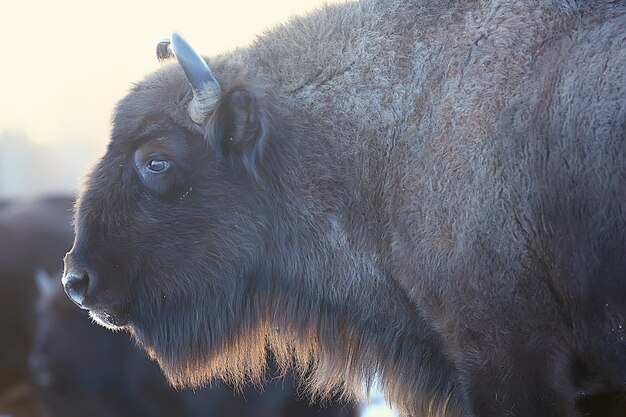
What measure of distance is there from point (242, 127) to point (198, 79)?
0.27m

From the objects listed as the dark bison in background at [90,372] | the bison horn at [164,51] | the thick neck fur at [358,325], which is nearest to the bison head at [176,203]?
the thick neck fur at [358,325]

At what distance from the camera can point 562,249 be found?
320cm

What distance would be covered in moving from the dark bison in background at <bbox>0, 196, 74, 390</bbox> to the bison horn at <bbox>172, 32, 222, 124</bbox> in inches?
166

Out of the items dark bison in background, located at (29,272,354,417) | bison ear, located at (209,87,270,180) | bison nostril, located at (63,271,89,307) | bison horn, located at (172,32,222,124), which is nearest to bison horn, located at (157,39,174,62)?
bison horn, located at (172,32,222,124)

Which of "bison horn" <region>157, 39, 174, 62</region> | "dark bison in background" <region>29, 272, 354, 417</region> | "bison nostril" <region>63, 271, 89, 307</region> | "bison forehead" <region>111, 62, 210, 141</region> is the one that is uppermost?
"bison horn" <region>157, 39, 174, 62</region>

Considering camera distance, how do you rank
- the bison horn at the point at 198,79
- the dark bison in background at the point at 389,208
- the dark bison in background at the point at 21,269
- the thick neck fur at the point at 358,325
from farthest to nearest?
1. the dark bison in background at the point at 21,269
2. the thick neck fur at the point at 358,325
3. the bison horn at the point at 198,79
4. the dark bison in background at the point at 389,208

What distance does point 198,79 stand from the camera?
3.65m

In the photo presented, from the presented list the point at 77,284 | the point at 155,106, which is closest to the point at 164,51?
the point at 155,106

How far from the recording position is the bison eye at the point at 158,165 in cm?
376

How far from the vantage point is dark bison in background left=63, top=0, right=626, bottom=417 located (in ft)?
10.5

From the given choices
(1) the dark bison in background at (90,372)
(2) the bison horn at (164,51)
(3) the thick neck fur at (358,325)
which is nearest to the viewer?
(3) the thick neck fur at (358,325)

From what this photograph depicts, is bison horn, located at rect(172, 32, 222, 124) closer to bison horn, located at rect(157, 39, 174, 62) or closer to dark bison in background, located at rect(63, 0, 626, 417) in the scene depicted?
dark bison in background, located at rect(63, 0, 626, 417)

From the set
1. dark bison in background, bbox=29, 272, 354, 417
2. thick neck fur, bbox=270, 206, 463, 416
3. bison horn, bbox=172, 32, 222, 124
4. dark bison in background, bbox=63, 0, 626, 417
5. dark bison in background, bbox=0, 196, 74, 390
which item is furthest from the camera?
dark bison in background, bbox=0, 196, 74, 390

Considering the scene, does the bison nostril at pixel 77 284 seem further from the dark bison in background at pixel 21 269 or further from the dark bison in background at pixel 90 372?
the dark bison in background at pixel 21 269
